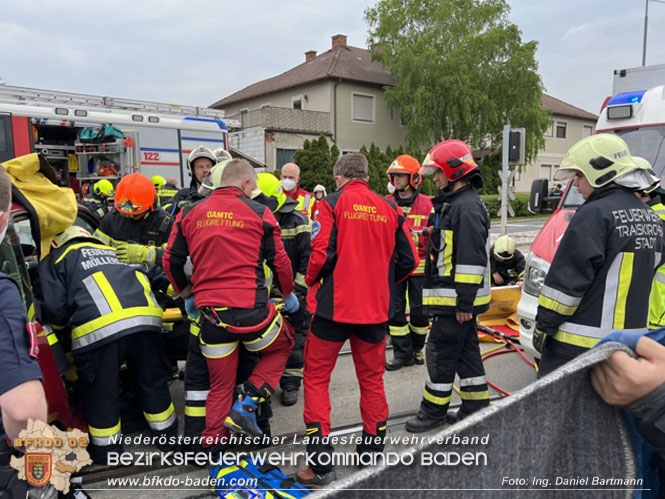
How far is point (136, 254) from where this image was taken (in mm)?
4184

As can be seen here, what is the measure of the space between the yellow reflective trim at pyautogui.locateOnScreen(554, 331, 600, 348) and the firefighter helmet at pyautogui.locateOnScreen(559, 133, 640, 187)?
85cm

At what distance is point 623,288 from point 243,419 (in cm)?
238

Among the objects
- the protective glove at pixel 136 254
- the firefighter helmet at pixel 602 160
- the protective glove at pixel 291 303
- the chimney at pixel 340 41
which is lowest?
the protective glove at pixel 291 303

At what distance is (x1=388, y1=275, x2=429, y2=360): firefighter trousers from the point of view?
5008 mm

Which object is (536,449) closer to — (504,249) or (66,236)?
(66,236)

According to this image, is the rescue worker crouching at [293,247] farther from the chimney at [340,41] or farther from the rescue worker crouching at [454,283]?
the chimney at [340,41]

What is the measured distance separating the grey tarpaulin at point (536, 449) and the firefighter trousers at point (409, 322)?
3862mm

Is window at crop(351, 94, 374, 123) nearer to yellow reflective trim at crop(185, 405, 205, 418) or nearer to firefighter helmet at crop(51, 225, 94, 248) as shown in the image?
firefighter helmet at crop(51, 225, 94, 248)

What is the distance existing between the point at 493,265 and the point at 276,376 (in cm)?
385

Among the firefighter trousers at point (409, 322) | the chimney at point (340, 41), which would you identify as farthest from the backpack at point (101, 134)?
the chimney at point (340, 41)

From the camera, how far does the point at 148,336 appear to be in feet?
10.7

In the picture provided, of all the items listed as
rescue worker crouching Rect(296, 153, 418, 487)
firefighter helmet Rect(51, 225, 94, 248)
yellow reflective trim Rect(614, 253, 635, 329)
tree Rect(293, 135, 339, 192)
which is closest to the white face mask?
rescue worker crouching Rect(296, 153, 418, 487)

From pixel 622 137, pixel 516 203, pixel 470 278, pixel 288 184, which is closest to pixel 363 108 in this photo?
pixel 516 203

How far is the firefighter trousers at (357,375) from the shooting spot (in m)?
3.10
